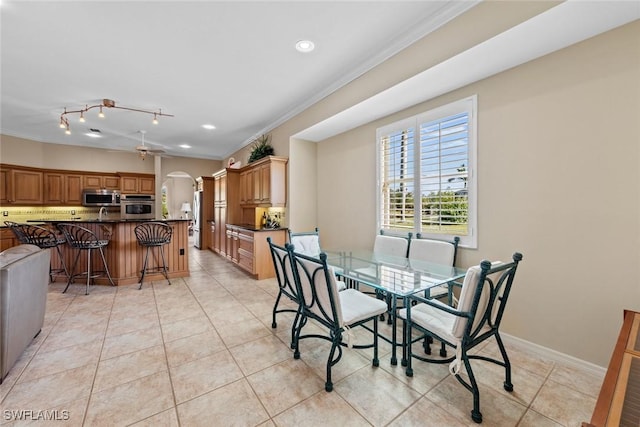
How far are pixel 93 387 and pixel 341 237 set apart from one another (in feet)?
10.7

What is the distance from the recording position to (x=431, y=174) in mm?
2979

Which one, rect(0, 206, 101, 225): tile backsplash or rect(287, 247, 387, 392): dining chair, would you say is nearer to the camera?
rect(287, 247, 387, 392): dining chair

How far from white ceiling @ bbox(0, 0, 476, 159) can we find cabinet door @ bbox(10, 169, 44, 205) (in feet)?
4.84

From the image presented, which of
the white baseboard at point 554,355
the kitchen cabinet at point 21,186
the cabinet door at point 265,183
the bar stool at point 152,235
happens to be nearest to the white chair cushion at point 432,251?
the white baseboard at point 554,355

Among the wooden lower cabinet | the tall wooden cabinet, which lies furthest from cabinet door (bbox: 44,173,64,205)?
the wooden lower cabinet

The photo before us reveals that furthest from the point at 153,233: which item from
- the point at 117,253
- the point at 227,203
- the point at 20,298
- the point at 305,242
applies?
the point at 305,242

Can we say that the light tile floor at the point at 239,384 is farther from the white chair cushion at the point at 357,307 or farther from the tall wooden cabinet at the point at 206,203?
the tall wooden cabinet at the point at 206,203

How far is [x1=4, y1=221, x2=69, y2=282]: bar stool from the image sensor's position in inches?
144

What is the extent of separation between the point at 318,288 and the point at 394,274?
800 millimetres

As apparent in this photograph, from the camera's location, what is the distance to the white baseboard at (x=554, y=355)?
195 centimetres

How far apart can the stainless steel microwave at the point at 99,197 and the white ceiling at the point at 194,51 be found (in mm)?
2082

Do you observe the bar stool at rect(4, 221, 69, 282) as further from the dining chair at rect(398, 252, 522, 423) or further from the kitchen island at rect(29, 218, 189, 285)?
the dining chair at rect(398, 252, 522, 423)

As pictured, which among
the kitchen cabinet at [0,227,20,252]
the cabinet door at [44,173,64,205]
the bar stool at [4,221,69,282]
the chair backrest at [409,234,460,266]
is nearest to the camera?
the chair backrest at [409,234,460,266]

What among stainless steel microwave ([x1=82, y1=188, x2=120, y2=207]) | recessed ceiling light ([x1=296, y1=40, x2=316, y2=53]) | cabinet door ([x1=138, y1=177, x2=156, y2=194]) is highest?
recessed ceiling light ([x1=296, y1=40, x2=316, y2=53])
